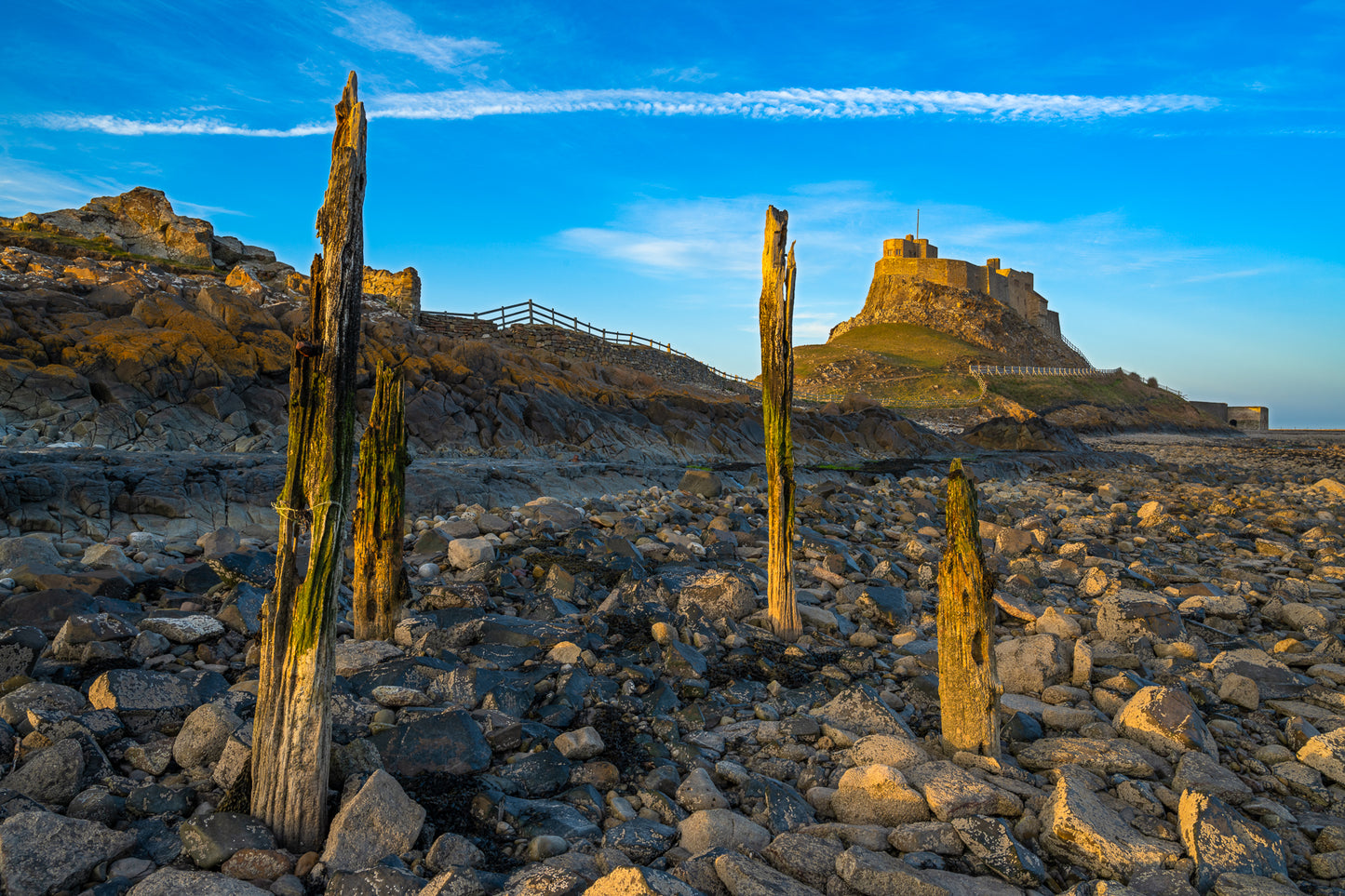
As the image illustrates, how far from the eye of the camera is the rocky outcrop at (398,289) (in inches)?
1401

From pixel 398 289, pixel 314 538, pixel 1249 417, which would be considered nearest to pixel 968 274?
pixel 1249 417

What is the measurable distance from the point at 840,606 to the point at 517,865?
A: 525 cm

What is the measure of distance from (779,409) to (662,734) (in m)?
3.37

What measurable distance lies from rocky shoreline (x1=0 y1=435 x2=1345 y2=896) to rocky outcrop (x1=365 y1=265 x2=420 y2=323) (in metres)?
28.0

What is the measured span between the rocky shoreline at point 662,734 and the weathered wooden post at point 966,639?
0.69 feet

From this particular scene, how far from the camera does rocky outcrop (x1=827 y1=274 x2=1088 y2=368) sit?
96.7m

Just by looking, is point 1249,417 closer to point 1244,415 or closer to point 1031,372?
point 1244,415

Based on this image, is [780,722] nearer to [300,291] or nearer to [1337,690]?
[1337,690]

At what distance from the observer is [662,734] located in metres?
4.89

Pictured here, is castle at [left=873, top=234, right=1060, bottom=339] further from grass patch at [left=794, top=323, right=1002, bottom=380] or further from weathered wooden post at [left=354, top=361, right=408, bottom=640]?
weathered wooden post at [left=354, top=361, right=408, bottom=640]

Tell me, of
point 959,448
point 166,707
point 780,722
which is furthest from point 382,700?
point 959,448

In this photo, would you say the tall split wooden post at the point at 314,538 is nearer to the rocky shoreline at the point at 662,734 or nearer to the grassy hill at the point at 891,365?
the rocky shoreline at the point at 662,734

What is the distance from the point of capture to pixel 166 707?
14.8ft

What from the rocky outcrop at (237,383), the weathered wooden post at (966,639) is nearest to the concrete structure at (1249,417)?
the rocky outcrop at (237,383)
